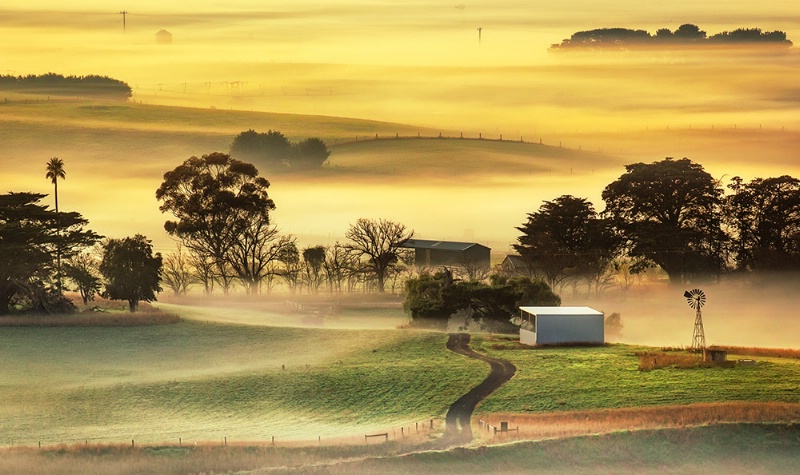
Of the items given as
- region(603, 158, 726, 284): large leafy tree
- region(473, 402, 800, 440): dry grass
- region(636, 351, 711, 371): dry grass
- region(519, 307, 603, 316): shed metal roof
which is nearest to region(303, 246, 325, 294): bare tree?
region(603, 158, 726, 284): large leafy tree

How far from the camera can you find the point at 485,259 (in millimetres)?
169000

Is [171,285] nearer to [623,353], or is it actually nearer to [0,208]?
[0,208]

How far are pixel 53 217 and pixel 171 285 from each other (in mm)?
34473

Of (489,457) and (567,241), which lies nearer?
(489,457)

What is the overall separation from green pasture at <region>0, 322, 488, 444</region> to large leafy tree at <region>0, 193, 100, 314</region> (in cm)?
770

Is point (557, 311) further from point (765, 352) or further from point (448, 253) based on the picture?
point (448, 253)

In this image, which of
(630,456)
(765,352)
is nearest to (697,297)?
(765,352)

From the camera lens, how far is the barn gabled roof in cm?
16775

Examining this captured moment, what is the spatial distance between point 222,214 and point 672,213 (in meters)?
47.4

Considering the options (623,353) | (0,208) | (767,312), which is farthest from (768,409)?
(0,208)

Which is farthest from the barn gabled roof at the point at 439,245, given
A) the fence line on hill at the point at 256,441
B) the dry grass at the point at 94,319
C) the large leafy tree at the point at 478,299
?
the fence line on hill at the point at 256,441

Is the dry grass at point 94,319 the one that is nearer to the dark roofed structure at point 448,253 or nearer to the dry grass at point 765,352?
the dry grass at point 765,352

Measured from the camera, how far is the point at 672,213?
162 m

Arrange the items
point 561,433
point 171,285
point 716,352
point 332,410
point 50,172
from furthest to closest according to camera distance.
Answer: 1. point 171,285
2. point 50,172
3. point 716,352
4. point 332,410
5. point 561,433
